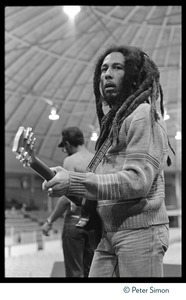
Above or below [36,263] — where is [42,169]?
above

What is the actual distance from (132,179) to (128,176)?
0.02 metres

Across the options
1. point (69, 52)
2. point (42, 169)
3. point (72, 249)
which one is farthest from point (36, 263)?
point (69, 52)

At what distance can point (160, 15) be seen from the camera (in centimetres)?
1316

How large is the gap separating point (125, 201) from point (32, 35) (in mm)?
13029

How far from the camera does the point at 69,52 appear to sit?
1495 centimetres

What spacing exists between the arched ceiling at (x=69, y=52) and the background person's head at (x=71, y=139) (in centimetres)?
716

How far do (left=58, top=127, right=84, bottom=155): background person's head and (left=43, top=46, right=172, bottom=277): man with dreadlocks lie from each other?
1533mm

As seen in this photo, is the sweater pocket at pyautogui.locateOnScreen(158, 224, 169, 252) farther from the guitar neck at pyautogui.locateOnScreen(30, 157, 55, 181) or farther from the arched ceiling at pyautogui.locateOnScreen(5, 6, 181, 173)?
the arched ceiling at pyautogui.locateOnScreen(5, 6, 181, 173)

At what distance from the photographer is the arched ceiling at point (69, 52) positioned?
13016 millimetres

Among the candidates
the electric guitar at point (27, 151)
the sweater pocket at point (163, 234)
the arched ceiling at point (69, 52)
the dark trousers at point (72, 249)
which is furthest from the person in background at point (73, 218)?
the arched ceiling at point (69, 52)

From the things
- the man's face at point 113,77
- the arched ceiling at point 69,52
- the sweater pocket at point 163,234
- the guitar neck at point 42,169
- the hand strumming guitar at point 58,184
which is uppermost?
the arched ceiling at point 69,52

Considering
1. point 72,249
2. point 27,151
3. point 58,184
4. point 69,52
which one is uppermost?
point 69,52

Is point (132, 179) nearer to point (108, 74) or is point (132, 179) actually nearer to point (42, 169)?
point (42, 169)

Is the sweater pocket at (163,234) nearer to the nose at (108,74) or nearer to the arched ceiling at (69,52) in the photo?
the nose at (108,74)
